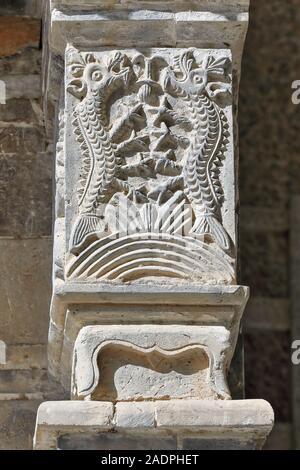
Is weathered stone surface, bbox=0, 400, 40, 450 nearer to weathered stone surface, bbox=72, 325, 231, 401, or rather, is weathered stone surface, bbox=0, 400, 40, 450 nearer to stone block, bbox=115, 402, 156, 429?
weathered stone surface, bbox=72, 325, 231, 401

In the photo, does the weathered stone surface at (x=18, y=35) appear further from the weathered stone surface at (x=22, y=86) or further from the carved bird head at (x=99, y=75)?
the carved bird head at (x=99, y=75)

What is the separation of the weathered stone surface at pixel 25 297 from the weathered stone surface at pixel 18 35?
25.8 inches

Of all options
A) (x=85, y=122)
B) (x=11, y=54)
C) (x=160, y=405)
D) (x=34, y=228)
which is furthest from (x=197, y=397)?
(x=11, y=54)

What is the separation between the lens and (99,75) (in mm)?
5160

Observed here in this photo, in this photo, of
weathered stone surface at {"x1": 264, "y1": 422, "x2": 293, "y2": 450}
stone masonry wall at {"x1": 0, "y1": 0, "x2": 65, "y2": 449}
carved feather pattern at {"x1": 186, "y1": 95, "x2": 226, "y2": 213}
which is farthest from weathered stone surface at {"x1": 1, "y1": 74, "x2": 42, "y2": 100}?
weathered stone surface at {"x1": 264, "y1": 422, "x2": 293, "y2": 450}

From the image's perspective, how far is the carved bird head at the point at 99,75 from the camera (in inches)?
203

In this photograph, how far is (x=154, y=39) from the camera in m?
5.21

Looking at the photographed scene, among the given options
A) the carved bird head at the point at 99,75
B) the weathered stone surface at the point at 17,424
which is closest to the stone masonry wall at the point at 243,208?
the weathered stone surface at the point at 17,424

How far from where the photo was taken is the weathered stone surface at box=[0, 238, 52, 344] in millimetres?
5836

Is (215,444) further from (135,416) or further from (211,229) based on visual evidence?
(211,229)

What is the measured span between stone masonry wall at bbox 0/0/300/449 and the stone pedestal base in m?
0.94

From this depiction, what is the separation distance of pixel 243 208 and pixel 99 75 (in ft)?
4.61

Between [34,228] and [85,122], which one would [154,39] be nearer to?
[85,122]

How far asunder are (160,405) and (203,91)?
2.93 ft
